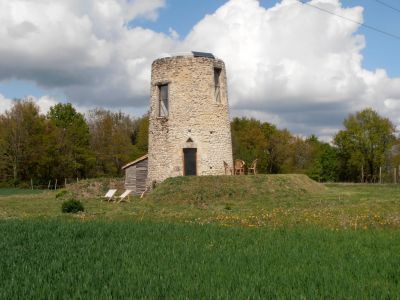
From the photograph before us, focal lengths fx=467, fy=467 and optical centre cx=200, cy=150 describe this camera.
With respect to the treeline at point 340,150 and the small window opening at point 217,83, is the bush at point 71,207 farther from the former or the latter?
the treeline at point 340,150

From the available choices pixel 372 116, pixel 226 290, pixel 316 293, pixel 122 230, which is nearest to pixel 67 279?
pixel 226 290

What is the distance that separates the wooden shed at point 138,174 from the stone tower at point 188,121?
8.51 feet

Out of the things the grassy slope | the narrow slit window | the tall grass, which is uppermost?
the narrow slit window

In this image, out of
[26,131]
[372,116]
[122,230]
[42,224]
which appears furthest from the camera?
[372,116]

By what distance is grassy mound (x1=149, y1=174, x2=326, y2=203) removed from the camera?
973 inches

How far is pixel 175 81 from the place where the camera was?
29.0m

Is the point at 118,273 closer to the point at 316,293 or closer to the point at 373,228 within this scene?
the point at 316,293

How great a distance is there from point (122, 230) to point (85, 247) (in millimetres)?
2588

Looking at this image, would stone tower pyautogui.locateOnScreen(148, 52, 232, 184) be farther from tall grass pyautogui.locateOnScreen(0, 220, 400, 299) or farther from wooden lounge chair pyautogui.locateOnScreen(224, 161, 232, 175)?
tall grass pyautogui.locateOnScreen(0, 220, 400, 299)

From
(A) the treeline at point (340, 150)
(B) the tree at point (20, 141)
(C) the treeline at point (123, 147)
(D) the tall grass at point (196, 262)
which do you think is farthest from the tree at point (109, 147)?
(D) the tall grass at point (196, 262)

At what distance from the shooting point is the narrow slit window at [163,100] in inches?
1174

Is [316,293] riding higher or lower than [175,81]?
lower

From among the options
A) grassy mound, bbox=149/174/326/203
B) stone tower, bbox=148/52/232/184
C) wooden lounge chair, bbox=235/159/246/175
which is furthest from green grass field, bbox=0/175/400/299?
wooden lounge chair, bbox=235/159/246/175

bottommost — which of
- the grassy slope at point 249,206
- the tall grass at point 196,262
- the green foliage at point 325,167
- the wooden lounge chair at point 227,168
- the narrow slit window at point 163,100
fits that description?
the tall grass at point 196,262
